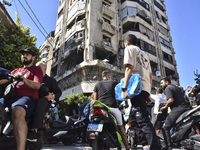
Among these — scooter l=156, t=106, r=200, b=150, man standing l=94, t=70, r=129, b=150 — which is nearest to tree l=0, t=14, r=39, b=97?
man standing l=94, t=70, r=129, b=150

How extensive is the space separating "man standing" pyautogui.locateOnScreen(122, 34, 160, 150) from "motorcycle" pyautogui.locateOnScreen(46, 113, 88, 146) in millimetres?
2966

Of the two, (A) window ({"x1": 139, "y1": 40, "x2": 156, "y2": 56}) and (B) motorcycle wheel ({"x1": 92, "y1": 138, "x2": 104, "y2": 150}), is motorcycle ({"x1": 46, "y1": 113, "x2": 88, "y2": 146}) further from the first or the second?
(A) window ({"x1": 139, "y1": 40, "x2": 156, "y2": 56})

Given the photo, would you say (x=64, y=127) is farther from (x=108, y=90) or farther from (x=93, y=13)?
(x=93, y=13)

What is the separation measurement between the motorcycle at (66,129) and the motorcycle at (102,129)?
2.07 metres

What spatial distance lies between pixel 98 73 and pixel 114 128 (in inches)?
589

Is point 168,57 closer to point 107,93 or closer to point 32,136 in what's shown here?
point 107,93

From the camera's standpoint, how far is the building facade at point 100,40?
1908 centimetres

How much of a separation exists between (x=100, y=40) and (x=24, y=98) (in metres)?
19.1

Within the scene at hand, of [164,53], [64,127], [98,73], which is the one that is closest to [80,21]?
[98,73]

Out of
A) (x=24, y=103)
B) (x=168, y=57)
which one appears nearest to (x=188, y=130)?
(x=24, y=103)

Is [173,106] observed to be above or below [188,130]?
above

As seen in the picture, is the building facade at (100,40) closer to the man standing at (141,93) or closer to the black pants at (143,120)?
the man standing at (141,93)

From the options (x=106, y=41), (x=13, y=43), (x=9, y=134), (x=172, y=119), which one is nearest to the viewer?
(x=9, y=134)

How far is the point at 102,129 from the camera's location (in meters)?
2.92
